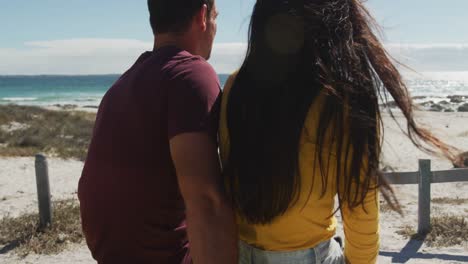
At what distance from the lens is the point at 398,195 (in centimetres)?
183

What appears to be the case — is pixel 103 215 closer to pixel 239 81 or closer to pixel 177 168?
pixel 177 168

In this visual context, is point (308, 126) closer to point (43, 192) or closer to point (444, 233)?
point (444, 233)

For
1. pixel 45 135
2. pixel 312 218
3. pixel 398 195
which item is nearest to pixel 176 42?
pixel 312 218

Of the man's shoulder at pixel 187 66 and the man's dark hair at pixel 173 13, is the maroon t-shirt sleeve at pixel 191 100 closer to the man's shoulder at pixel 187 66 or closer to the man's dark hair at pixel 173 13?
the man's shoulder at pixel 187 66

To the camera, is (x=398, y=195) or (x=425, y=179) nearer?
(x=398, y=195)

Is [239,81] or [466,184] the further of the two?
[466,184]

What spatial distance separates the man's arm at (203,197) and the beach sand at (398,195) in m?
0.66

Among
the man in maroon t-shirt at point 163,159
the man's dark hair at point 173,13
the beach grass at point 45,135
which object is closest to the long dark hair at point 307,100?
the man in maroon t-shirt at point 163,159

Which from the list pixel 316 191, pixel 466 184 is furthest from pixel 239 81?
pixel 466 184

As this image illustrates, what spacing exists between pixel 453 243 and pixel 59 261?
4254 mm

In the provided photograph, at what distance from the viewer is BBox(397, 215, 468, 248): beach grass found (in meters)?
6.04

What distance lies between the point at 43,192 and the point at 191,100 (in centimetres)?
559

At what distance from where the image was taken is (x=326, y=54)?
159 cm

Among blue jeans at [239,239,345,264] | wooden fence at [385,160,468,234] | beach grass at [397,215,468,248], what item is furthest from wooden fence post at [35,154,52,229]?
blue jeans at [239,239,345,264]
